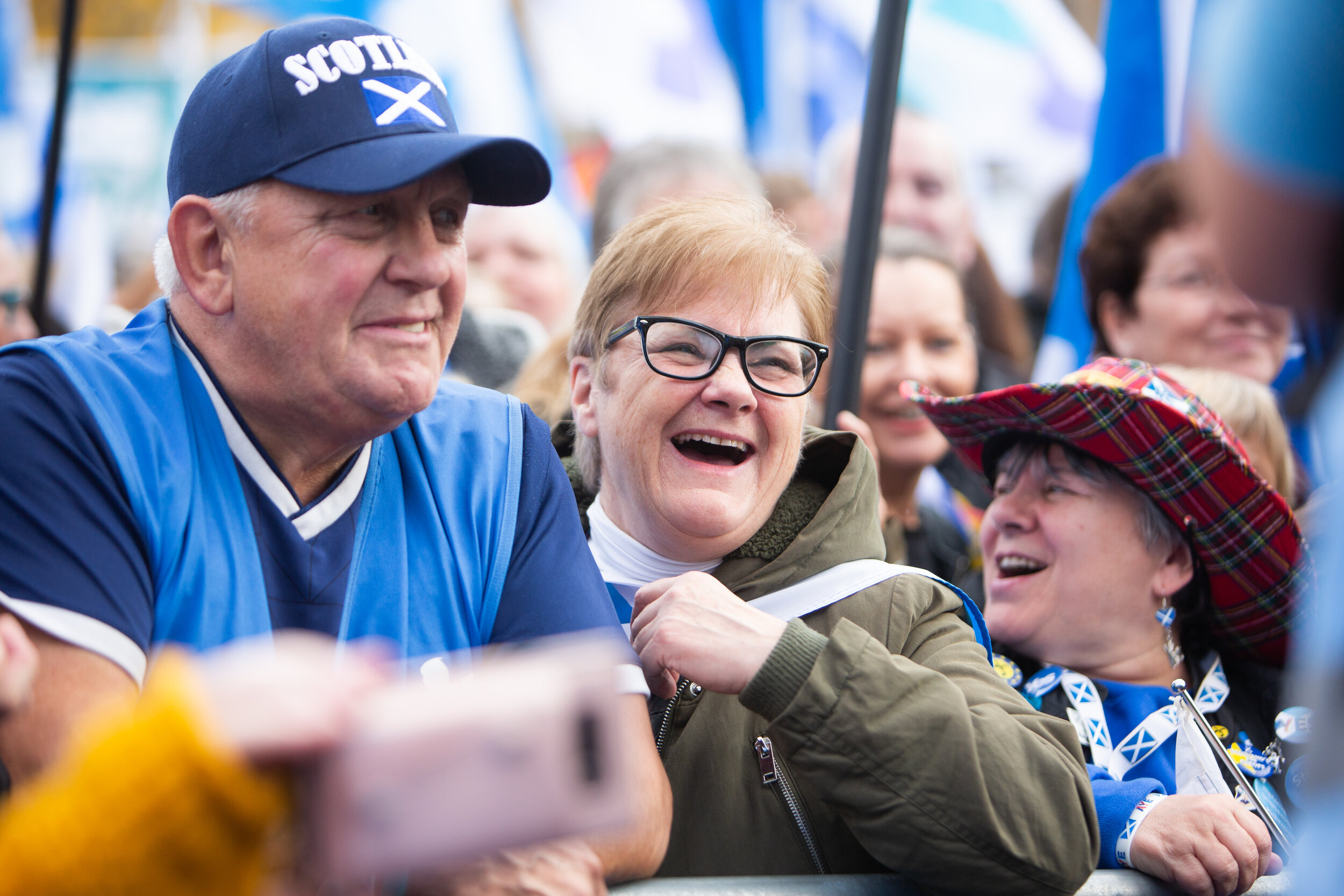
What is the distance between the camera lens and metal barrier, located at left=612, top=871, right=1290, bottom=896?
1693 millimetres

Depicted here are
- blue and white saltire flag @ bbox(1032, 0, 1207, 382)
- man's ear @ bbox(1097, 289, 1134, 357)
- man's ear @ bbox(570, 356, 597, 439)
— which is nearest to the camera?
man's ear @ bbox(570, 356, 597, 439)

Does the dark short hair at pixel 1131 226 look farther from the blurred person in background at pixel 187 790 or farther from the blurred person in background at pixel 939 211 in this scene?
the blurred person in background at pixel 187 790

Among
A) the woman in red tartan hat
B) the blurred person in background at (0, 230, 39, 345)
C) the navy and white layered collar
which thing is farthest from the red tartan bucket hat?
the blurred person in background at (0, 230, 39, 345)

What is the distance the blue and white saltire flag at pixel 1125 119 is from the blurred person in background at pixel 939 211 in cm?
27

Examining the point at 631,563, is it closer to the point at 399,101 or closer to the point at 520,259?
the point at 399,101

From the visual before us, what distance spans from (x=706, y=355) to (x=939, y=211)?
3.18 metres

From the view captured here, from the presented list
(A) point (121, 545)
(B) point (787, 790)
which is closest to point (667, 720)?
(B) point (787, 790)

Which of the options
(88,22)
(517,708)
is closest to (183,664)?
(517,708)

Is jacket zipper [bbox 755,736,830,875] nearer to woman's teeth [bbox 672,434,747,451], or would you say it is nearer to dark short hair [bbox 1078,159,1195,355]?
woman's teeth [bbox 672,434,747,451]

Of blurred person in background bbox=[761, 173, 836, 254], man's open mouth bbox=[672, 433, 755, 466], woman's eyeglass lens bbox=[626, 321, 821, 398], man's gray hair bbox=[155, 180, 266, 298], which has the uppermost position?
man's gray hair bbox=[155, 180, 266, 298]

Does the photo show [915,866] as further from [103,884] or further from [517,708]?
[103,884]

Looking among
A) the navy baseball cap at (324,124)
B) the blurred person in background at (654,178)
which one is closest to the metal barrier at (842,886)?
the navy baseball cap at (324,124)

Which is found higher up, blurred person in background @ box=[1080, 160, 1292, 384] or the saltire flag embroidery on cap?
the saltire flag embroidery on cap

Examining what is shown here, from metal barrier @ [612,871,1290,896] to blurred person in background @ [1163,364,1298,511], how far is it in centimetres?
119
